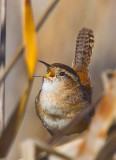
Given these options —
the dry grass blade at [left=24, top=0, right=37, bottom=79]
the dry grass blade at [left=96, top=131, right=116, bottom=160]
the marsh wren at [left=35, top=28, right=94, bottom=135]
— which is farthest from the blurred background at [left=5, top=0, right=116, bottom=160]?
the dry grass blade at [left=96, top=131, right=116, bottom=160]

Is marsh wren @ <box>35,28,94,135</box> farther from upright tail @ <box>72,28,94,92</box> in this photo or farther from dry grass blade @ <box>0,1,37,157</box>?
dry grass blade @ <box>0,1,37,157</box>

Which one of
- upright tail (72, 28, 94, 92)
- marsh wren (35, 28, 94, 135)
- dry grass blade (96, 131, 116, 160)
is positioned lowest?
marsh wren (35, 28, 94, 135)

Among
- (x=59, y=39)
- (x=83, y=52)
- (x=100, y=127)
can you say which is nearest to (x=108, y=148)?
(x=100, y=127)

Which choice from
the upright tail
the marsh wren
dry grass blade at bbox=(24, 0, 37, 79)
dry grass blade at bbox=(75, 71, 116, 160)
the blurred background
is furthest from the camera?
the blurred background

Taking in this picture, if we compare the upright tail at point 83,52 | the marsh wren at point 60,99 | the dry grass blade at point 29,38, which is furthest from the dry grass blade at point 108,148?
the upright tail at point 83,52

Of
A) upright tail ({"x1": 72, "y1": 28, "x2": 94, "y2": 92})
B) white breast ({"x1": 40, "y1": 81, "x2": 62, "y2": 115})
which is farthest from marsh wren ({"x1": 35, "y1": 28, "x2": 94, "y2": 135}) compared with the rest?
upright tail ({"x1": 72, "y1": 28, "x2": 94, "y2": 92})

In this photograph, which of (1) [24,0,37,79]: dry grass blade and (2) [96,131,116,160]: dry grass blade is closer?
(2) [96,131,116,160]: dry grass blade

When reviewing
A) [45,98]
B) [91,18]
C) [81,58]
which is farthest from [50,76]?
[91,18]

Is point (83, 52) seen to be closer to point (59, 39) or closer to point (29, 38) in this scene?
point (59, 39)

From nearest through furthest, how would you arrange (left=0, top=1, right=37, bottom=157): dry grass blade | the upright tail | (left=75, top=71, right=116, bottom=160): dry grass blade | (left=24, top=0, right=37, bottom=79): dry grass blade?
(left=75, top=71, right=116, bottom=160): dry grass blade
(left=0, top=1, right=37, bottom=157): dry grass blade
(left=24, top=0, right=37, bottom=79): dry grass blade
the upright tail

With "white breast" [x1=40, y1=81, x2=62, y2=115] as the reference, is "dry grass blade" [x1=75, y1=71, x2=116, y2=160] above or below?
above

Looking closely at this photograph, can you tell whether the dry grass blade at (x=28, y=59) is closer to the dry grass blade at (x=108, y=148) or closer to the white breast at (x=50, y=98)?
the dry grass blade at (x=108, y=148)
